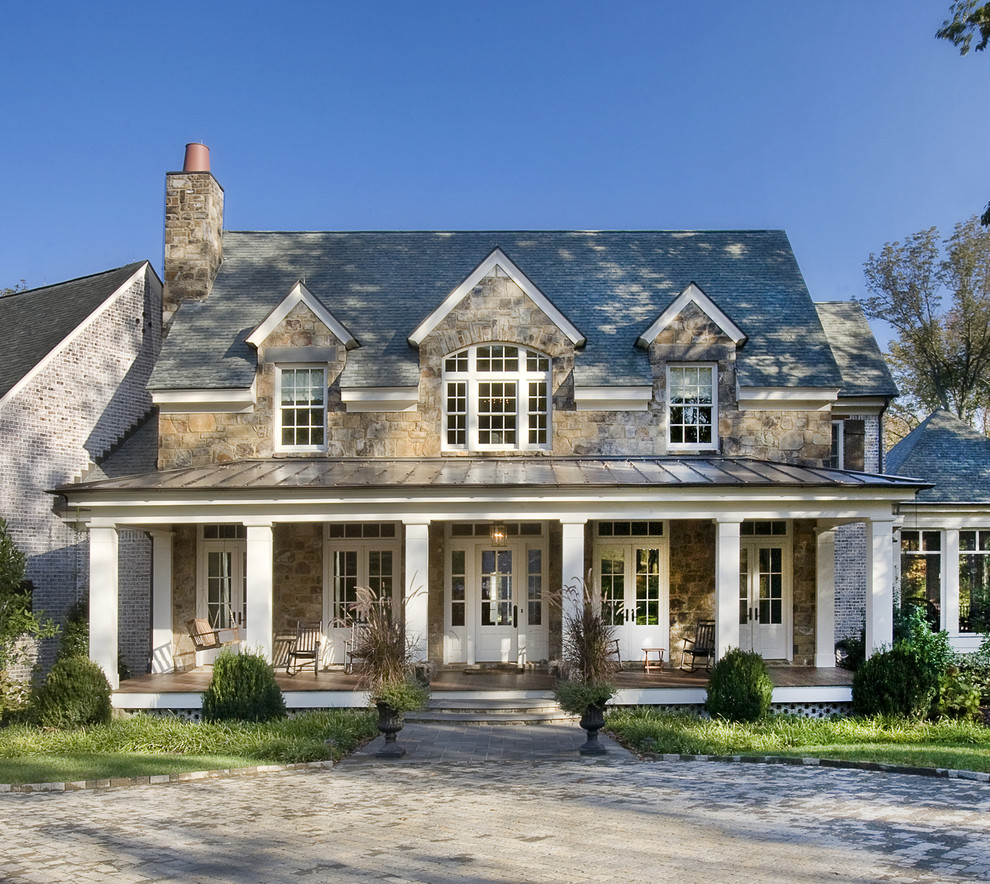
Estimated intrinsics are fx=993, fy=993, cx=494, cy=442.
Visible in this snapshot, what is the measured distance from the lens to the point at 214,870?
7.78 m

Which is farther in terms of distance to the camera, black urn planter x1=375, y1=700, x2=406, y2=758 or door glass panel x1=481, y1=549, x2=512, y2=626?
door glass panel x1=481, y1=549, x2=512, y2=626

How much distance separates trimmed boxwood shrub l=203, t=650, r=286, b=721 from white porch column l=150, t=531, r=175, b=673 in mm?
4936

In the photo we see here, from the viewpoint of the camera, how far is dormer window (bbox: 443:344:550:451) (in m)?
19.6

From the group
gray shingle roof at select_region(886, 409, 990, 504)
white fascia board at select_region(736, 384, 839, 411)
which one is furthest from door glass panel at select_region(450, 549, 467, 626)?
gray shingle roof at select_region(886, 409, 990, 504)

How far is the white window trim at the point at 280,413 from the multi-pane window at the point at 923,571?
44.3 feet

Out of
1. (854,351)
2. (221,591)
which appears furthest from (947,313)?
(221,591)

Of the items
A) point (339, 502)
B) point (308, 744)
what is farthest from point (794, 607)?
point (308, 744)

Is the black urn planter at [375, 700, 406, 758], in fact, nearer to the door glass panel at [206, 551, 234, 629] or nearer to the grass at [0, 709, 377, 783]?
the grass at [0, 709, 377, 783]

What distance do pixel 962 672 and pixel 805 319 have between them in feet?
25.4

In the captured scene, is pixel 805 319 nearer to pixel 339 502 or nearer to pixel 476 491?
pixel 476 491

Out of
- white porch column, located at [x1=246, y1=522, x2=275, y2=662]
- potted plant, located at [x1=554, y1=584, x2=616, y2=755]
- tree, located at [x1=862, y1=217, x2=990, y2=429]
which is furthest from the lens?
tree, located at [x1=862, y1=217, x2=990, y2=429]

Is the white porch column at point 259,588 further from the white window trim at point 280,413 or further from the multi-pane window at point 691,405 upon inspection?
the multi-pane window at point 691,405

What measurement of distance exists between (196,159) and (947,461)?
735 inches

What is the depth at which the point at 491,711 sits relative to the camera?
1584 cm
